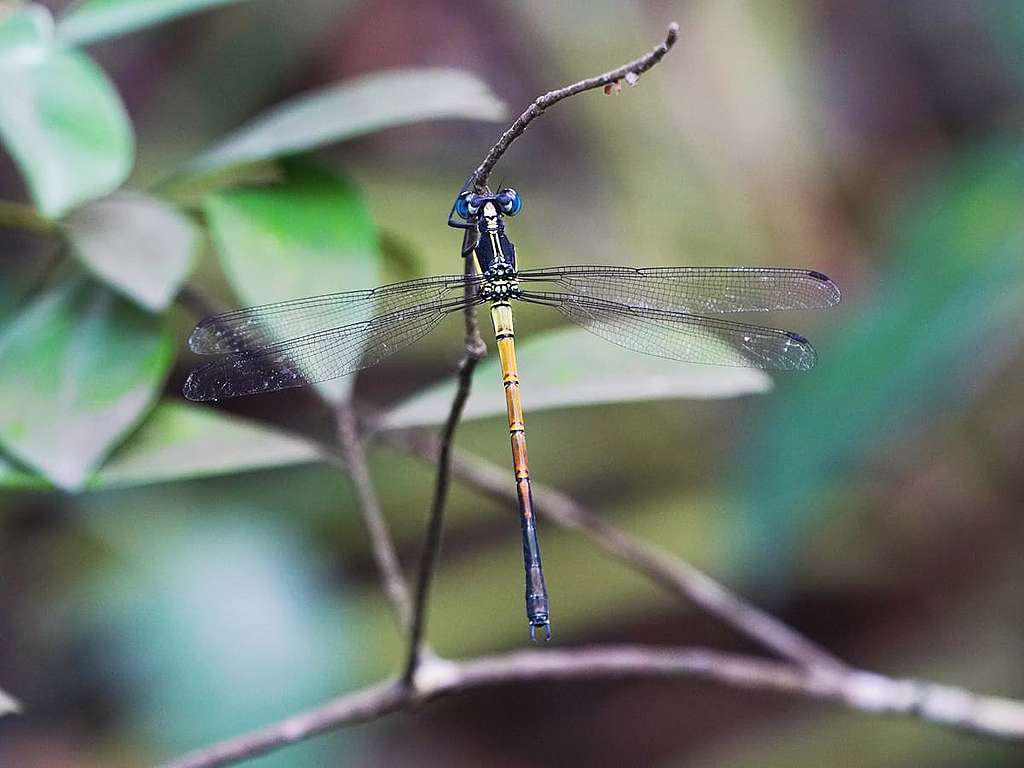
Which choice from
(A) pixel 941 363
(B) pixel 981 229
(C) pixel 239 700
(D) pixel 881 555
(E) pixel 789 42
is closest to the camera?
(A) pixel 941 363

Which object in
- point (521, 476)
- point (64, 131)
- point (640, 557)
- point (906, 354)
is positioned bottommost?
point (640, 557)

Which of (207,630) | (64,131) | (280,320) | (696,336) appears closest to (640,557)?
(696,336)

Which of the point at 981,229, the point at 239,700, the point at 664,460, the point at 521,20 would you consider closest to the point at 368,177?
the point at 521,20

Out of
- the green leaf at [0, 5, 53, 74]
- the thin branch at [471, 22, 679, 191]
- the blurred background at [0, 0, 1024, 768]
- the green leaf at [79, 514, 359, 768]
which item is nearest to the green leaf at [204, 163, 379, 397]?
the blurred background at [0, 0, 1024, 768]

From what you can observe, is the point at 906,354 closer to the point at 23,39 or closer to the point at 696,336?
the point at 696,336

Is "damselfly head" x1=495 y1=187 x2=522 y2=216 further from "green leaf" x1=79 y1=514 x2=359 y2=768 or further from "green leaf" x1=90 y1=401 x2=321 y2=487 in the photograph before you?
"green leaf" x1=79 y1=514 x2=359 y2=768

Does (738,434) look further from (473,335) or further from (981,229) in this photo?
(473,335)

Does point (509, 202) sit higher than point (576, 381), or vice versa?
point (509, 202)

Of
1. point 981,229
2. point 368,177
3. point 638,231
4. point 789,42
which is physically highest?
point 789,42
